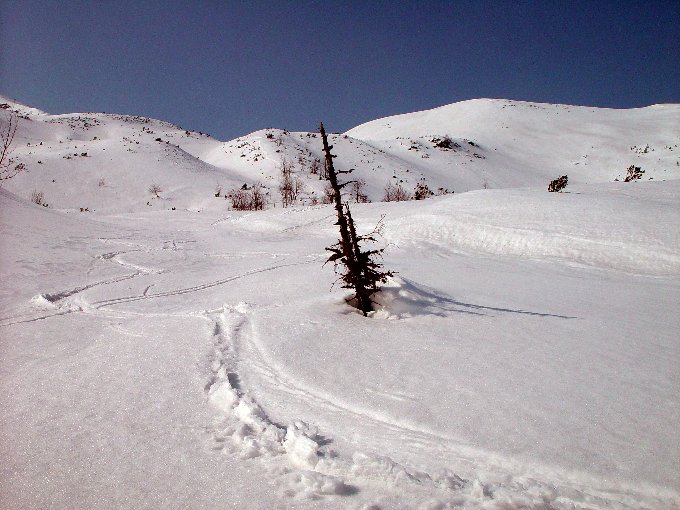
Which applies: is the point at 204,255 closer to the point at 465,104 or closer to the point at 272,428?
the point at 272,428

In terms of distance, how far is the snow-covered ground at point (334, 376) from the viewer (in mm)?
1221

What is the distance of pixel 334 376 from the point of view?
1.93 m

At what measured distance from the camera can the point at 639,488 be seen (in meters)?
1.20

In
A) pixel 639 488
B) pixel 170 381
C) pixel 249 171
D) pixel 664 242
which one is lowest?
pixel 639 488

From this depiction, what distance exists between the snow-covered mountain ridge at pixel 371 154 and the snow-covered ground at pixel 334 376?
1101cm

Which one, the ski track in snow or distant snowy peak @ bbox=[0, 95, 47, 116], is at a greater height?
distant snowy peak @ bbox=[0, 95, 47, 116]

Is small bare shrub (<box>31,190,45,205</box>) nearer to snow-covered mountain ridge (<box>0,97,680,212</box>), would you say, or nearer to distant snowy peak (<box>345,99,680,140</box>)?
snow-covered mountain ridge (<box>0,97,680,212</box>)

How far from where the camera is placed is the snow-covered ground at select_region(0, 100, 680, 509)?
122 cm

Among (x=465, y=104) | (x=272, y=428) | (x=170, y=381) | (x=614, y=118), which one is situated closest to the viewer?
(x=272, y=428)

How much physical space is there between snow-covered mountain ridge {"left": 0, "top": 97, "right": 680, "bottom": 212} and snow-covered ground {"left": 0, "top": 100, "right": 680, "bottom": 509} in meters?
11.0

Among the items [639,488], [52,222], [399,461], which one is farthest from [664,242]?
[52,222]

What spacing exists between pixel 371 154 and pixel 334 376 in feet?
76.9

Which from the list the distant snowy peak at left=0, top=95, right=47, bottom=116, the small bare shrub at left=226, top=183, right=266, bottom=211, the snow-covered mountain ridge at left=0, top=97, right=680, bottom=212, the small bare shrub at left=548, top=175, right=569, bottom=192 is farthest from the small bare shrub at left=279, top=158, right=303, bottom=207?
the distant snowy peak at left=0, top=95, right=47, bottom=116

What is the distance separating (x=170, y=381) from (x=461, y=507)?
1400mm
